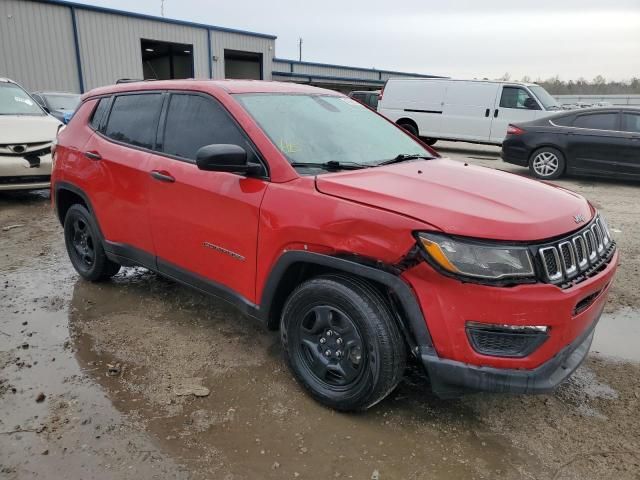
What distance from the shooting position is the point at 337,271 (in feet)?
8.35

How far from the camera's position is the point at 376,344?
233 cm

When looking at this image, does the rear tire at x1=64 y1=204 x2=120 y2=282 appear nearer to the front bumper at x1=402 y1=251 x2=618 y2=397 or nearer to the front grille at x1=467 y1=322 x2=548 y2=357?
the front bumper at x1=402 y1=251 x2=618 y2=397

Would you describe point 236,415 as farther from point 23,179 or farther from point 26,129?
point 26,129

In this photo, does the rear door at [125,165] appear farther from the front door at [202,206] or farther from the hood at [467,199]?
the hood at [467,199]

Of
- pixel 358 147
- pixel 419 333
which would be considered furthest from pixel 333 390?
pixel 358 147

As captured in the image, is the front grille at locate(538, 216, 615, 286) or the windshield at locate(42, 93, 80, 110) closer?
the front grille at locate(538, 216, 615, 286)

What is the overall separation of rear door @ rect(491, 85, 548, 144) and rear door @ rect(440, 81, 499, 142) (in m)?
0.16

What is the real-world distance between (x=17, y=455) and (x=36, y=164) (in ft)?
19.4

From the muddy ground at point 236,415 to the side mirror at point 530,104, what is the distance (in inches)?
383

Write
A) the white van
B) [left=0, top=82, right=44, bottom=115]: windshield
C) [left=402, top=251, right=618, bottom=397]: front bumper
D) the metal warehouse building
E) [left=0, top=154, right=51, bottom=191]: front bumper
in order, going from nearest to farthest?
[left=402, top=251, right=618, bottom=397]: front bumper → [left=0, top=154, right=51, bottom=191]: front bumper → [left=0, top=82, right=44, bottom=115]: windshield → the white van → the metal warehouse building

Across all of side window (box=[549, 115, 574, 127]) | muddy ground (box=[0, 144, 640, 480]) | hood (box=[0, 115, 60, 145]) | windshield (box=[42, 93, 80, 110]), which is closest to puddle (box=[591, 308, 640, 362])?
muddy ground (box=[0, 144, 640, 480])

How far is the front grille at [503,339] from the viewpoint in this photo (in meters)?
2.11

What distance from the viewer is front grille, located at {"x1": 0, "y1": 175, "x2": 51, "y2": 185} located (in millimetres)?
6938

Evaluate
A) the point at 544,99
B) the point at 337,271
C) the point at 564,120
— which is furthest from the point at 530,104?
the point at 337,271
